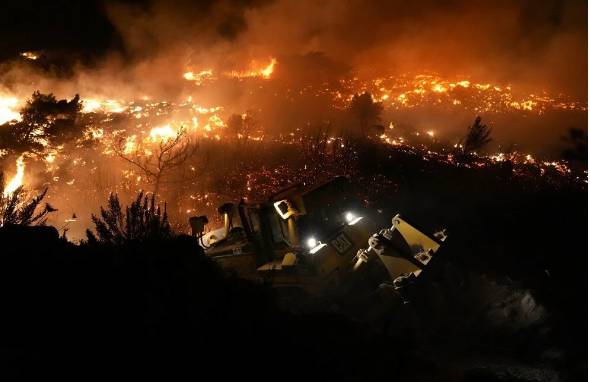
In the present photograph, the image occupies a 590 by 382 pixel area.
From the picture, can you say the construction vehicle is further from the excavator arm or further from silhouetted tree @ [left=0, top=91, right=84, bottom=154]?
silhouetted tree @ [left=0, top=91, right=84, bottom=154]

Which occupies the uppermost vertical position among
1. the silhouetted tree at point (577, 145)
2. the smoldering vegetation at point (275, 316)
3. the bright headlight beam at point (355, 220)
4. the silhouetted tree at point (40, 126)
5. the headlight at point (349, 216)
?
the silhouetted tree at point (40, 126)

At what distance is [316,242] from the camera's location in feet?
33.9

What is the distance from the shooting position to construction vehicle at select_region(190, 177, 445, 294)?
9719mm

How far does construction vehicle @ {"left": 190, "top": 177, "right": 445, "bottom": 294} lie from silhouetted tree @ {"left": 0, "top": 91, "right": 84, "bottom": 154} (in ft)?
68.0

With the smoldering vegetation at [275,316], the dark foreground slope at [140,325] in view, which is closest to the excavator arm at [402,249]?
the smoldering vegetation at [275,316]

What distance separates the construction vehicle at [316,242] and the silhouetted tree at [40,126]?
20731 mm

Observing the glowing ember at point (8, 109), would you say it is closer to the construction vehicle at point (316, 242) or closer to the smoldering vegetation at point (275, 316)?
the construction vehicle at point (316, 242)

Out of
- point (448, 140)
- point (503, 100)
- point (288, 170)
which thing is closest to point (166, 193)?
point (288, 170)

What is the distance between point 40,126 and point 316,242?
2420 cm

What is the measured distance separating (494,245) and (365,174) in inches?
839

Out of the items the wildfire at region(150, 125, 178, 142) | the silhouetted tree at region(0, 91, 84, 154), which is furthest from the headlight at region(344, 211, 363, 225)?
the wildfire at region(150, 125, 178, 142)

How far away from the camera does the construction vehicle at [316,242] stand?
9719 mm

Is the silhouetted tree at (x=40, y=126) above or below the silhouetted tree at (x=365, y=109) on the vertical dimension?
below

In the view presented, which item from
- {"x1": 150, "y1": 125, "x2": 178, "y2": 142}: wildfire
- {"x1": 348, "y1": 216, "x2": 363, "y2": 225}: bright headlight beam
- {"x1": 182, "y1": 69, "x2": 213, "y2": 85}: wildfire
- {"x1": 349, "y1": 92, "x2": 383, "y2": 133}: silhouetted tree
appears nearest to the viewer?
{"x1": 348, "y1": 216, "x2": 363, "y2": 225}: bright headlight beam
